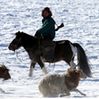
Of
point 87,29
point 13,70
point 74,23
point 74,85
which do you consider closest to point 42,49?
point 13,70

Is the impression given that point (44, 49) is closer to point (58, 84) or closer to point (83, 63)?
point (83, 63)

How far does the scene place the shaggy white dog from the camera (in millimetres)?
9086

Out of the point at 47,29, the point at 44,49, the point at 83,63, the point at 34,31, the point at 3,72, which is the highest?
the point at 47,29

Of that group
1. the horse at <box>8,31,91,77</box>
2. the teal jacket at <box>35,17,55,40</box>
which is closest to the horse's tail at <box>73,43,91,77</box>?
the horse at <box>8,31,91,77</box>

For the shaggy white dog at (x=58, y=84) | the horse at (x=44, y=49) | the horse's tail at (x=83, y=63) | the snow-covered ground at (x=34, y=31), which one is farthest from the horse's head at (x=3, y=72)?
the horse's tail at (x=83, y=63)

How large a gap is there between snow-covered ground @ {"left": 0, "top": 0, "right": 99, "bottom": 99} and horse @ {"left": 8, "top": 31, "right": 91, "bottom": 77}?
1.77 feet

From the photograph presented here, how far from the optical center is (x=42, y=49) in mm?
14070

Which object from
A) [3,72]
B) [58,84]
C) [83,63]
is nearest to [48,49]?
[83,63]

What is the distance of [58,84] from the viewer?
9.09 m

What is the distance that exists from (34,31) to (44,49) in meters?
12.1

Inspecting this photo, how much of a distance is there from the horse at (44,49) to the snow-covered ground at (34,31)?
21.2 inches

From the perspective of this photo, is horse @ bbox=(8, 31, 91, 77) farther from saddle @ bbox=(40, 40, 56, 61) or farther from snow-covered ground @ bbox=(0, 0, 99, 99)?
snow-covered ground @ bbox=(0, 0, 99, 99)

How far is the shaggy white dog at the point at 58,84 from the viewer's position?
358 inches

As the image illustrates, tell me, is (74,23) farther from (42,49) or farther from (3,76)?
(3,76)
